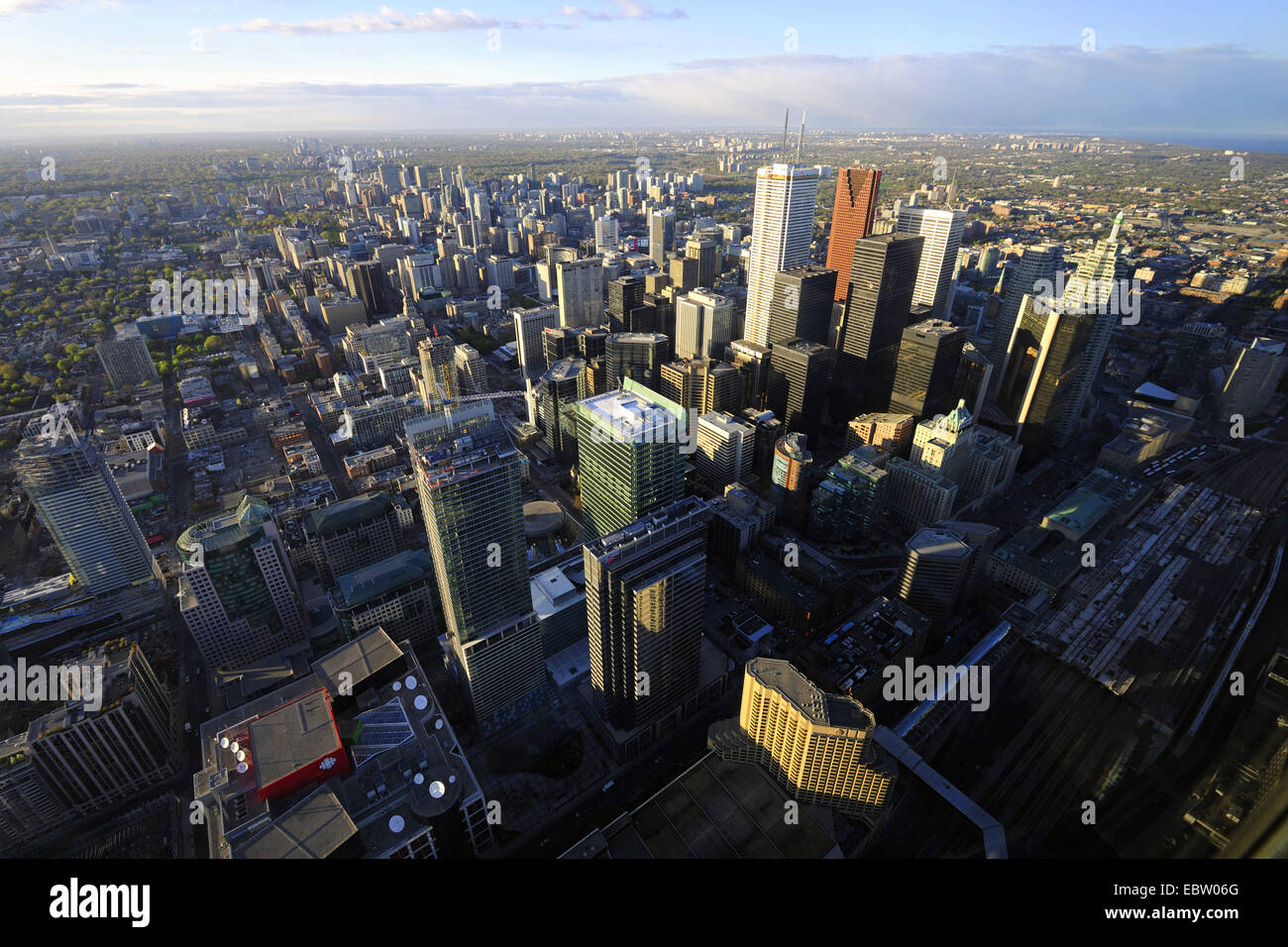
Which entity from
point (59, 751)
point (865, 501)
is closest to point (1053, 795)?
point (865, 501)

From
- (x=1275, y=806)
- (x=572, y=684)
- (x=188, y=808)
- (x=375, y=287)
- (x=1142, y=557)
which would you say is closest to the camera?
(x=1275, y=806)

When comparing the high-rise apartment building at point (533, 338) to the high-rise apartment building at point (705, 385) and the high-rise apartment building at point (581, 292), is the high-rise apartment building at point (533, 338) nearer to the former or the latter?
the high-rise apartment building at point (581, 292)

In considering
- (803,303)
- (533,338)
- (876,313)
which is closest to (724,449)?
(803,303)

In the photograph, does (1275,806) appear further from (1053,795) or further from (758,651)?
(758,651)

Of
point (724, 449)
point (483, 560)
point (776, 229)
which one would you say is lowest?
point (724, 449)

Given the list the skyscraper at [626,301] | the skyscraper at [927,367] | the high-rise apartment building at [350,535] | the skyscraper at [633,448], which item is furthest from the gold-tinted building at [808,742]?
the skyscraper at [626,301]

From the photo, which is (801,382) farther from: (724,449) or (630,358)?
(630,358)
